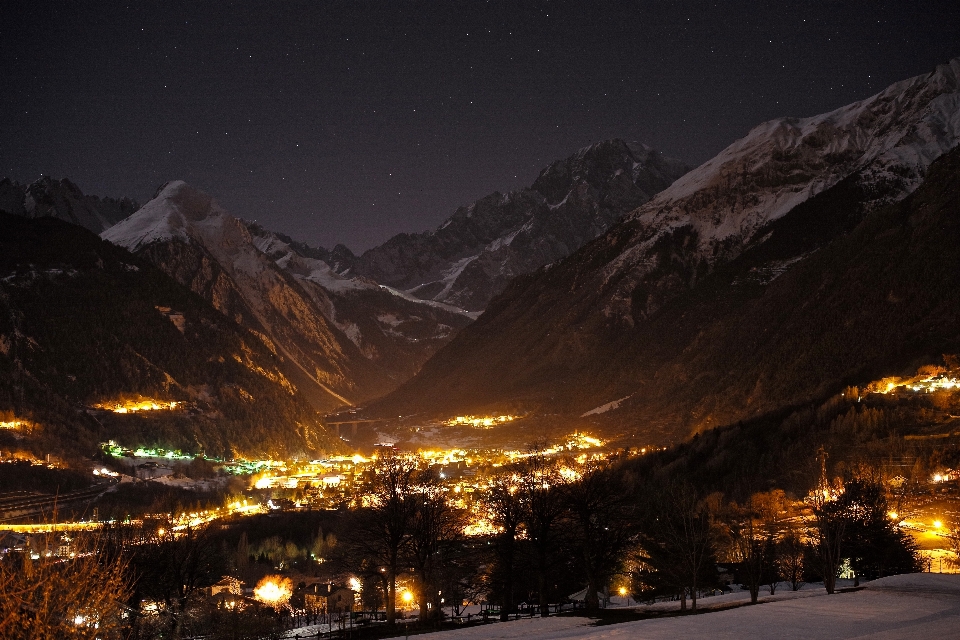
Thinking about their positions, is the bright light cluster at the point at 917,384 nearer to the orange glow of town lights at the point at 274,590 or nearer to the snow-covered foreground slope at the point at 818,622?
the snow-covered foreground slope at the point at 818,622

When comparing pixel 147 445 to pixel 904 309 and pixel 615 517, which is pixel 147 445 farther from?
pixel 904 309

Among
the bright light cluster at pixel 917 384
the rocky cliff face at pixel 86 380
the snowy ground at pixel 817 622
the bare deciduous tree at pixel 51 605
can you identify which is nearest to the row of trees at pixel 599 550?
the snowy ground at pixel 817 622

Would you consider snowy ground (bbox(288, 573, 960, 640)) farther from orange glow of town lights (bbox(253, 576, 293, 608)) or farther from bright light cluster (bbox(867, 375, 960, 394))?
bright light cluster (bbox(867, 375, 960, 394))

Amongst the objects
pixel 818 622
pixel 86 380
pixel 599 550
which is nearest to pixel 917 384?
pixel 599 550

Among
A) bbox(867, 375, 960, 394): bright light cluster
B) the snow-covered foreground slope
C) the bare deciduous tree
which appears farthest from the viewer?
bbox(867, 375, 960, 394): bright light cluster

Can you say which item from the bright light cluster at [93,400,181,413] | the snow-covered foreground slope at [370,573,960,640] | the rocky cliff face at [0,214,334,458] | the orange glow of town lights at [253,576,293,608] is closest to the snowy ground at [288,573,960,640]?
the snow-covered foreground slope at [370,573,960,640]

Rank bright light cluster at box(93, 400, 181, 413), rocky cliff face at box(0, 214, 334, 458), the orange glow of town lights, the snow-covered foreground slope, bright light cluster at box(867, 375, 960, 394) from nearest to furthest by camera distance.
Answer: the snow-covered foreground slope
the orange glow of town lights
bright light cluster at box(867, 375, 960, 394)
rocky cliff face at box(0, 214, 334, 458)
bright light cluster at box(93, 400, 181, 413)

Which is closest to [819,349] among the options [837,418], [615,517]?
[837,418]
